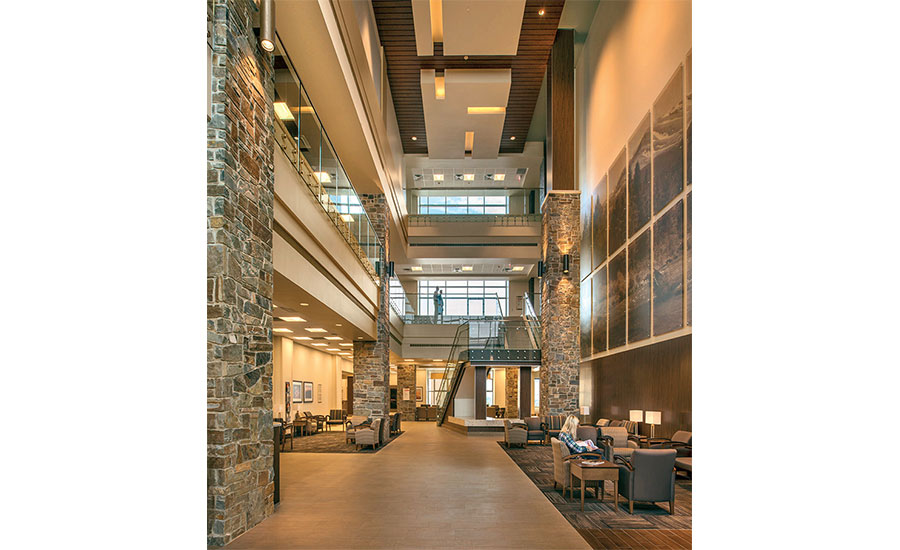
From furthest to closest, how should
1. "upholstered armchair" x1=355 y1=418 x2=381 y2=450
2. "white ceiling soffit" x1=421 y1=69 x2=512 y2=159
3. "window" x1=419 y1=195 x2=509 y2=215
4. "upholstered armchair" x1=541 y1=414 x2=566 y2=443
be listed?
"window" x1=419 y1=195 x2=509 y2=215
"upholstered armchair" x1=541 y1=414 x2=566 y2=443
"white ceiling soffit" x1=421 y1=69 x2=512 y2=159
"upholstered armchair" x1=355 y1=418 x2=381 y2=450

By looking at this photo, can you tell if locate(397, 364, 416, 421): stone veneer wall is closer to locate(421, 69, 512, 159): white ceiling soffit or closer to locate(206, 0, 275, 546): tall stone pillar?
locate(421, 69, 512, 159): white ceiling soffit

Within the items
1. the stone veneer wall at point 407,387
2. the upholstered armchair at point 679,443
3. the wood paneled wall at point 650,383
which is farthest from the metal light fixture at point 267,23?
the stone veneer wall at point 407,387

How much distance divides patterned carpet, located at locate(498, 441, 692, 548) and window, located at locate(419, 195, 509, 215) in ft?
80.0

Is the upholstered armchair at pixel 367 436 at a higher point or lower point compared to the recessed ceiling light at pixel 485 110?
lower

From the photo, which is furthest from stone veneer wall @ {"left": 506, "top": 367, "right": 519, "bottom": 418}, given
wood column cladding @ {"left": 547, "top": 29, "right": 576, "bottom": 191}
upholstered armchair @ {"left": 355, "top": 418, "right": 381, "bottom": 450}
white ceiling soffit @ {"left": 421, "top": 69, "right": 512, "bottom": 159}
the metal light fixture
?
the metal light fixture

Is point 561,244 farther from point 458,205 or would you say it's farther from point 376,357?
point 458,205

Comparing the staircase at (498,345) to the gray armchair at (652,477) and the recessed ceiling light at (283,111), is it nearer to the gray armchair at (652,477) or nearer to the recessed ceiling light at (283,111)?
the recessed ceiling light at (283,111)

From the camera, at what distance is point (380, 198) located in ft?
58.3

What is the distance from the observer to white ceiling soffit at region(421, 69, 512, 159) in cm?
1653

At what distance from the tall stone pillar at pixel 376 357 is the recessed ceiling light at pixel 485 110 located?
355 cm

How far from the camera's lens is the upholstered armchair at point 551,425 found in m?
17.1

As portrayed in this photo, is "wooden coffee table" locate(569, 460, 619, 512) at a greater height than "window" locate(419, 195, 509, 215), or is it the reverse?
"window" locate(419, 195, 509, 215)

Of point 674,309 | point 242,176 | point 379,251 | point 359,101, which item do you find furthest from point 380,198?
point 242,176
